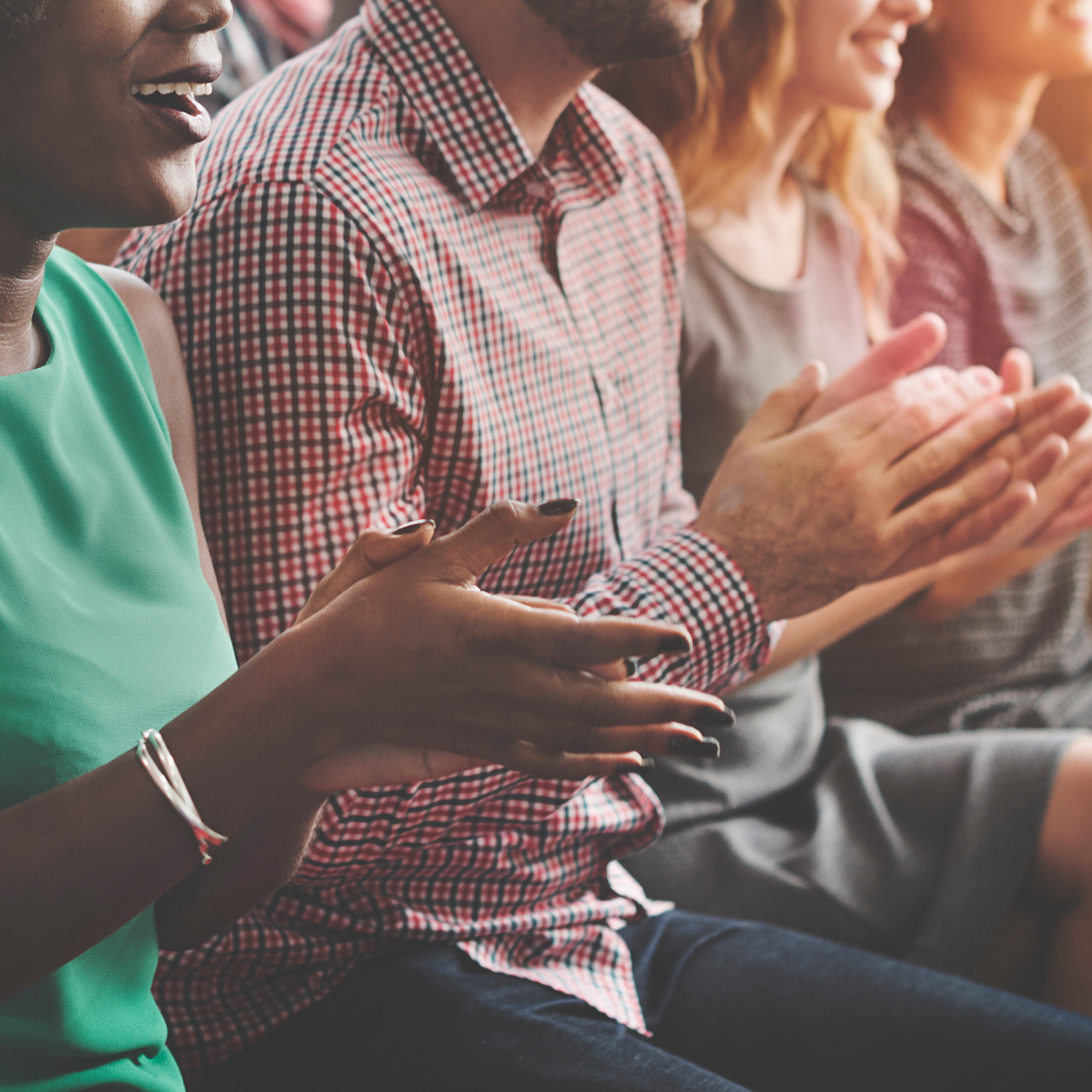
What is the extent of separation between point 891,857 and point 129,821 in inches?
28.7

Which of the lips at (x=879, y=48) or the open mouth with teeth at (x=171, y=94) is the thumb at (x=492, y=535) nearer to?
the open mouth with teeth at (x=171, y=94)

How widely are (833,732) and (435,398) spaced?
0.59 meters

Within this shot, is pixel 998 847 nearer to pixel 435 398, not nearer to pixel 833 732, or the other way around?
pixel 833 732

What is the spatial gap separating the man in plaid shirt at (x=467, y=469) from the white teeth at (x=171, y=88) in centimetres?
14

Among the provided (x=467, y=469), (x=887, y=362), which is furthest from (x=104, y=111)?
(x=887, y=362)

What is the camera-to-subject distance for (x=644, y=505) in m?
0.98

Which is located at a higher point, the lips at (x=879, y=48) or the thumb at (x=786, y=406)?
the lips at (x=879, y=48)

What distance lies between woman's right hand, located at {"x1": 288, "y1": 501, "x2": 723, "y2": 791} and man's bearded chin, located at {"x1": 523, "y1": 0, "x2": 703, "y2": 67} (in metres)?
0.48

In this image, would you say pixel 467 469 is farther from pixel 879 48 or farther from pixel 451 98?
pixel 879 48

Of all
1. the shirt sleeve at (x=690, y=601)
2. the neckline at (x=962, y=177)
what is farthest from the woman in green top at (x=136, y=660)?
the neckline at (x=962, y=177)

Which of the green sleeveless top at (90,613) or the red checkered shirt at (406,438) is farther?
the red checkered shirt at (406,438)

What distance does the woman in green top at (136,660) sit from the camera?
48 cm

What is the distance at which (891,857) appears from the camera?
1014mm

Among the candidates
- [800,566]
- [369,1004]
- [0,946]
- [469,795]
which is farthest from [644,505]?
[0,946]
